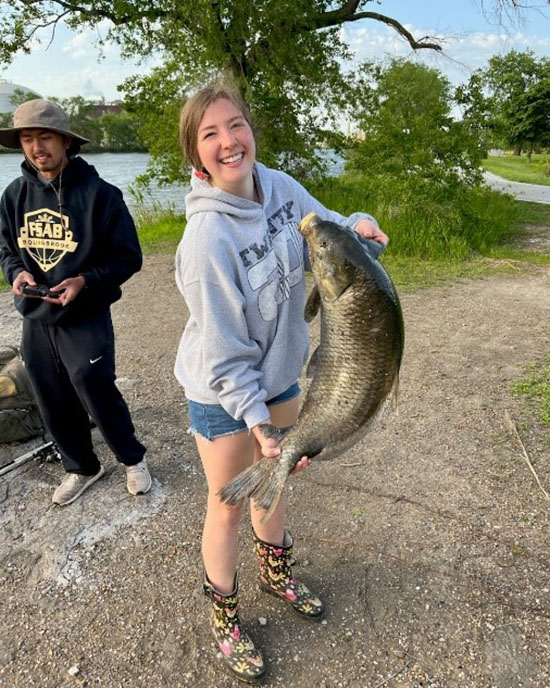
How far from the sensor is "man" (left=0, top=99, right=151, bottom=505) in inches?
117

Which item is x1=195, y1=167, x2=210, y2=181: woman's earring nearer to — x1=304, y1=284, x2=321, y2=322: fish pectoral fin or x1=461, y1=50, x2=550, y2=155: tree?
x1=304, y1=284, x2=321, y2=322: fish pectoral fin

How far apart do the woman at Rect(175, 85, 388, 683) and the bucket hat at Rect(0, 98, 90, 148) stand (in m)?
1.24

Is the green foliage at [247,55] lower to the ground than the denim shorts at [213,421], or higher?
higher

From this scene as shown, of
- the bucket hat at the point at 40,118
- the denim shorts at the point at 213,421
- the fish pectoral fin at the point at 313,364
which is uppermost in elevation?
the bucket hat at the point at 40,118

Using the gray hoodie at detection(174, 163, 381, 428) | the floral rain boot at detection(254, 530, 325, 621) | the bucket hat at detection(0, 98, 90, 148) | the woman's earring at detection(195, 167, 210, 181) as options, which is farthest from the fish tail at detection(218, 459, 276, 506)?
the bucket hat at detection(0, 98, 90, 148)

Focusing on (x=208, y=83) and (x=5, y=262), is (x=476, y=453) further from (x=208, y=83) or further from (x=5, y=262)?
(x=5, y=262)

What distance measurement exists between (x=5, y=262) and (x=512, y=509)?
10.6 feet

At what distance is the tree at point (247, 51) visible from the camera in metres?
10.4

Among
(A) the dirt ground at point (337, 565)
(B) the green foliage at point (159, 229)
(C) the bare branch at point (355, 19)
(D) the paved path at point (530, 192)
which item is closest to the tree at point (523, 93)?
(D) the paved path at point (530, 192)

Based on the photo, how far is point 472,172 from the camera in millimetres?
9891

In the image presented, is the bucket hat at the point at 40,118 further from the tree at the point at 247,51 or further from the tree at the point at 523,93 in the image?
the tree at the point at 523,93

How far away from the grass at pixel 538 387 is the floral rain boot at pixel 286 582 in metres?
2.42

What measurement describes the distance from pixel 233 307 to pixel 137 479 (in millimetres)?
1909

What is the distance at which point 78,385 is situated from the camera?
3.12m
